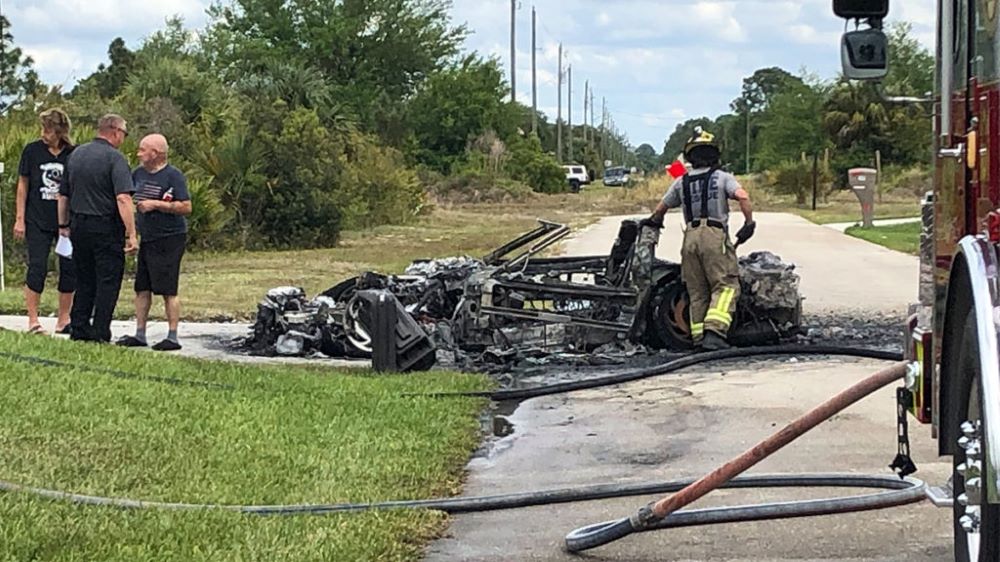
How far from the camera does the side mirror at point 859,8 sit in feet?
17.8

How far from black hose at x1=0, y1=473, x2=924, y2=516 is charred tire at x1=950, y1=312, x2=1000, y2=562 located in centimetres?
154

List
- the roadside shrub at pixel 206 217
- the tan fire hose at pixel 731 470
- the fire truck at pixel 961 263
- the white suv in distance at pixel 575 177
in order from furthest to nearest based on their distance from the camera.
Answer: the white suv in distance at pixel 575 177 → the roadside shrub at pixel 206 217 → the tan fire hose at pixel 731 470 → the fire truck at pixel 961 263

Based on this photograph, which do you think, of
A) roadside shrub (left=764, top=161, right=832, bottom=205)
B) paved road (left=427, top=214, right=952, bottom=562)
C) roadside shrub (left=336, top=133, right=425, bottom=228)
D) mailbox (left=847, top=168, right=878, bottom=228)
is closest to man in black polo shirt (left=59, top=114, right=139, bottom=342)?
paved road (left=427, top=214, right=952, bottom=562)

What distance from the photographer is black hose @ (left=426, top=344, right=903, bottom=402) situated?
10036 millimetres

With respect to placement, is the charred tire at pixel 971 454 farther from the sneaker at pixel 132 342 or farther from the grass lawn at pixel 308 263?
Result: the grass lawn at pixel 308 263

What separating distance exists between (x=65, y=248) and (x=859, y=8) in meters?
7.62

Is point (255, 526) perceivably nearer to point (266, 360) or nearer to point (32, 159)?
point (266, 360)

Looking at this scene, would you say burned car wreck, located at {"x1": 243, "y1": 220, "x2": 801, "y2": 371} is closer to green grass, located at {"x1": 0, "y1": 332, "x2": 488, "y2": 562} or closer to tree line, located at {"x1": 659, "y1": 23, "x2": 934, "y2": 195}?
green grass, located at {"x1": 0, "y1": 332, "x2": 488, "y2": 562}

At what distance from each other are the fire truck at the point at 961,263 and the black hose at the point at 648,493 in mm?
896

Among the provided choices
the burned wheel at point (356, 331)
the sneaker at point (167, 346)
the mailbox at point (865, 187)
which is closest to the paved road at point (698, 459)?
the burned wheel at point (356, 331)

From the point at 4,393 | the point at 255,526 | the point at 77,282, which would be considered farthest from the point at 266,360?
the point at 255,526

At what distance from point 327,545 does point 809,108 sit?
223ft

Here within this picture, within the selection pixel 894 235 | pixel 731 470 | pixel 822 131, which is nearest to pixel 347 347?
pixel 731 470

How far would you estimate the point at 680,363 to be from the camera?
11070 millimetres
